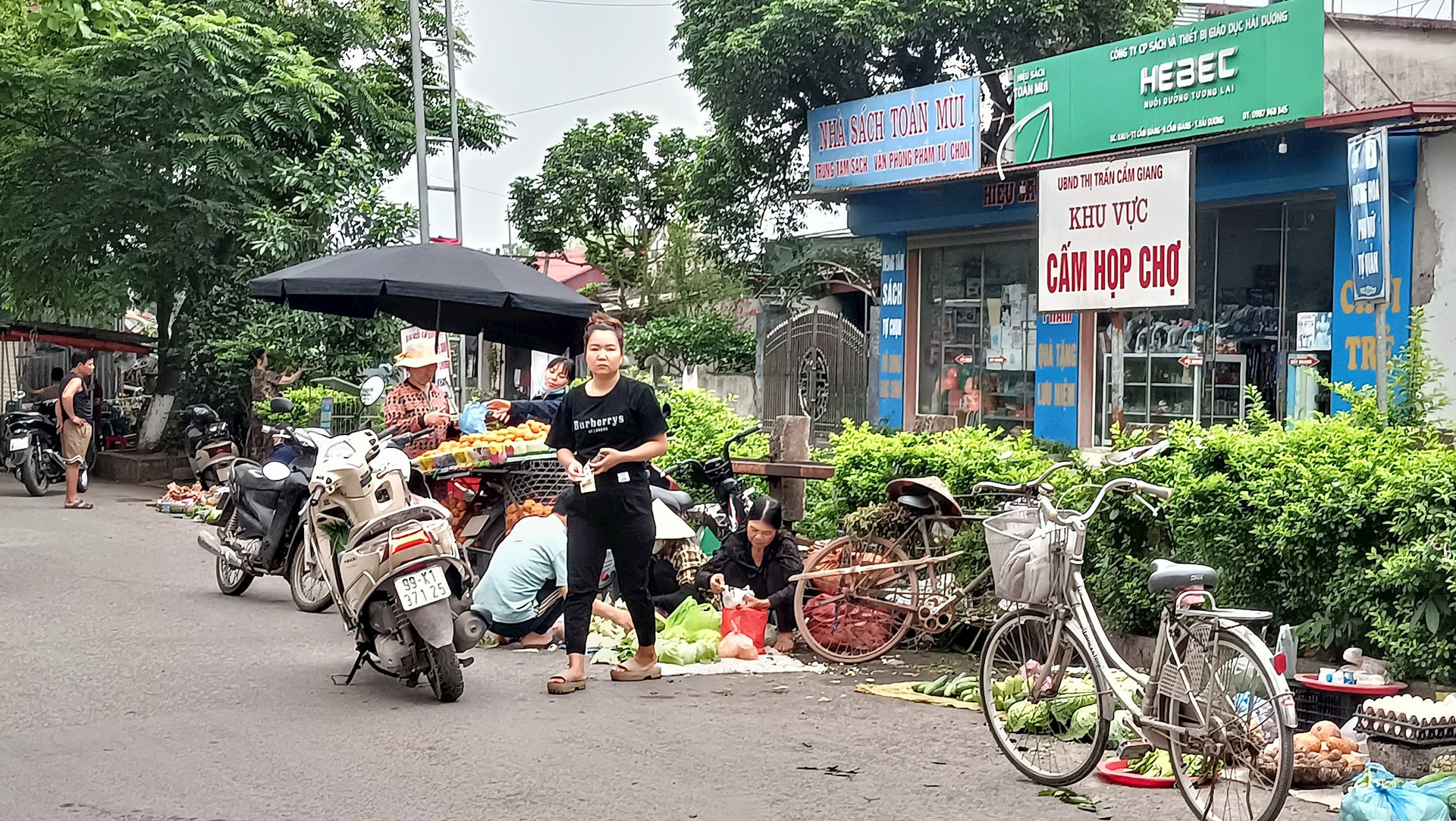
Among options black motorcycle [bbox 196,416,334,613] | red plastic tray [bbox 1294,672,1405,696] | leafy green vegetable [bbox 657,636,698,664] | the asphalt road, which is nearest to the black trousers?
the asphalt road

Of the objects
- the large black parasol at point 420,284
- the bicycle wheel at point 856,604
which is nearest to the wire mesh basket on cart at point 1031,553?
the bicycle wheel at point 856,604

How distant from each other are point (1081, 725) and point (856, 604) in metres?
2.54

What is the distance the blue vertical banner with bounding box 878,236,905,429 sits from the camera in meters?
20.9

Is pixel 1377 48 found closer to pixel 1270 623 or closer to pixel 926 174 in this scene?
pixel 926 174

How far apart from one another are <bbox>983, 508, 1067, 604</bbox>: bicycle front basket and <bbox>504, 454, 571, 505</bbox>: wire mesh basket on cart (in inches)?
186

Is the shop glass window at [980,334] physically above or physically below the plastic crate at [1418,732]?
above

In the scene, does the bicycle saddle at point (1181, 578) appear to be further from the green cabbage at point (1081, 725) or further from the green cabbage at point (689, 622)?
the green cabbage at point (689, 622)

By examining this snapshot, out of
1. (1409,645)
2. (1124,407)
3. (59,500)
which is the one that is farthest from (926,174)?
(1409,645)

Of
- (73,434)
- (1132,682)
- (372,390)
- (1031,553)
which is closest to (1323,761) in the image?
(1132,682)

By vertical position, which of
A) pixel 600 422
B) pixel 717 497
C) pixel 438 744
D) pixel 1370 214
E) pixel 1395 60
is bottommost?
pixel 438 744

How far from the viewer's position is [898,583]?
8.39m

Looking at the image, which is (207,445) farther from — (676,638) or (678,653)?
(678,653)

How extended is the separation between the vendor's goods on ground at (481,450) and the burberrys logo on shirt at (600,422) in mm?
2064

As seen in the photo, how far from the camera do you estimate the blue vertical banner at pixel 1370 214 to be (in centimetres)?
1316
